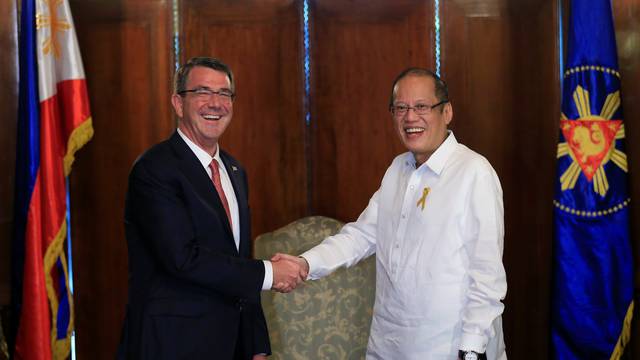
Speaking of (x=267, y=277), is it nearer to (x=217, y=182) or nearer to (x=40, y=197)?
(x=217, y=182)

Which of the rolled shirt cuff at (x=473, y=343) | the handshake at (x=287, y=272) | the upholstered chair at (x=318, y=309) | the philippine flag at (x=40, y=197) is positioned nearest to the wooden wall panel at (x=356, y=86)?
the upholstered chair at (x=318, y=309)

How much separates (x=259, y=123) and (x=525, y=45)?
1601 mm

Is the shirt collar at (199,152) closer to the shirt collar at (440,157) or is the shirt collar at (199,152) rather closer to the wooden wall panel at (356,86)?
the shirt collar at (440,157)

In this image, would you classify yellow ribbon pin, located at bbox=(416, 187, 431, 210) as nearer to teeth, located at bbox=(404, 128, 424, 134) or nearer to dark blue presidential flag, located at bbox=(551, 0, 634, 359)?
teeth, located at bbox=(404, 128, 424, 134)

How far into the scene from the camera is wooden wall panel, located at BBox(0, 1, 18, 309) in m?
3.51

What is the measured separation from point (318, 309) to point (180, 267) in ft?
4.37

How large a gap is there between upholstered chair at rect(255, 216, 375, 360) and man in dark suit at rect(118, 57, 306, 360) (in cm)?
94

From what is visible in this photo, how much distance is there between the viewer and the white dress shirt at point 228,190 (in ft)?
8.12

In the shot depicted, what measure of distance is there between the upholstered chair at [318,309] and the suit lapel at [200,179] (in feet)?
3.64

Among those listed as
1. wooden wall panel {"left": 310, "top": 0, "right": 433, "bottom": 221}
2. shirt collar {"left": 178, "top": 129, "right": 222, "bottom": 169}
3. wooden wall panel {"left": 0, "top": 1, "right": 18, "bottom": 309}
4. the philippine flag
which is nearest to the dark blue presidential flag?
wooden wall panel {"left": 310, "top": 0, "right": 433, "bottom": 221}

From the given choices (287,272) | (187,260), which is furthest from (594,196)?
(187,260)

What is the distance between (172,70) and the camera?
3916 millimetres

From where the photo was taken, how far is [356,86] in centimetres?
399

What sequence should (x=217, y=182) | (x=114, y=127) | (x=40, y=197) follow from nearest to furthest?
(x=217, y=182)
(x=40, y=197)
(x=114, y=127)
